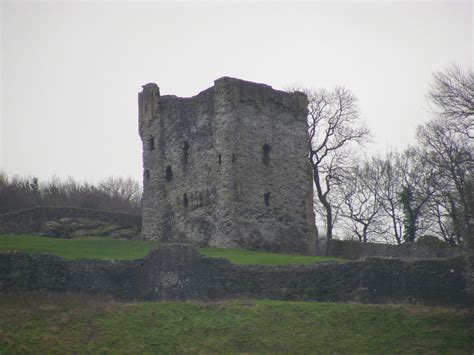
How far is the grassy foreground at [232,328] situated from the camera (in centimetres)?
2811

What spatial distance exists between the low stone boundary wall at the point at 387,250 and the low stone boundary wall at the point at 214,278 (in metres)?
10.2

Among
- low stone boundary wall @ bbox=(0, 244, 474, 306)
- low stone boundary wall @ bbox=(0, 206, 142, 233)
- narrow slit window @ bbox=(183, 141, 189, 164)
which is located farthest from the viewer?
low stone boundary wall @ bbox=(0, 206, 142, 233)

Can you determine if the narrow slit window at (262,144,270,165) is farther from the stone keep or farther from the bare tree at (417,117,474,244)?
the bare tree at (417,117,474,244)

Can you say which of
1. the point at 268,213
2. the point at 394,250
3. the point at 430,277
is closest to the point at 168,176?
the point at 268,213

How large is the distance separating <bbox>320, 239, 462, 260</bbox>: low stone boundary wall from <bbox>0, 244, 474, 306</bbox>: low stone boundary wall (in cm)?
1017

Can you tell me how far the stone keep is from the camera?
46156 mm

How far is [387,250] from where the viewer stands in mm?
48250

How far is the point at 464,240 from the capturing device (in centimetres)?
3206

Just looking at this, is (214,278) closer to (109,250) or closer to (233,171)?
(109,250)

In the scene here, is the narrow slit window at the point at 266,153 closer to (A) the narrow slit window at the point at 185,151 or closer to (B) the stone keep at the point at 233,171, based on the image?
(B) the stone keep at the point at 233,171

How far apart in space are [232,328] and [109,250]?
14543 mm

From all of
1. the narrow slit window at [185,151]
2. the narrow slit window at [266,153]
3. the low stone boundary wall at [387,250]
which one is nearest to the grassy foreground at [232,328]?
the low stone boundary wall at [387,250]

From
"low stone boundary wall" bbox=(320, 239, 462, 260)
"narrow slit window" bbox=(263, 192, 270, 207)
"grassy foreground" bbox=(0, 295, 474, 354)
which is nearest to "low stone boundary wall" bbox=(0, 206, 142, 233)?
"narrow slit window" bbox=(263, 192, 270, 207)

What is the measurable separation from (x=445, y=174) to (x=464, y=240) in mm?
17279
